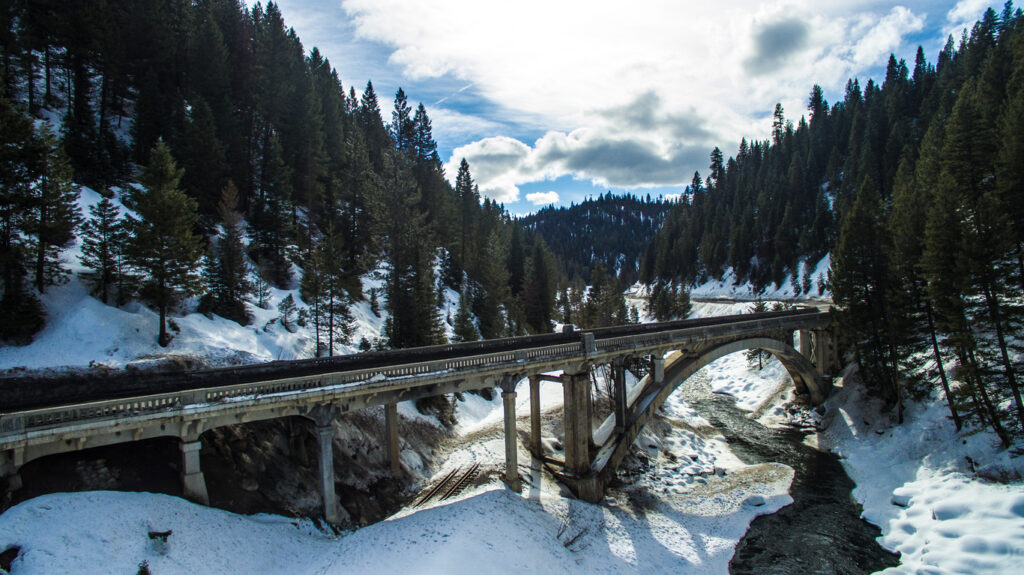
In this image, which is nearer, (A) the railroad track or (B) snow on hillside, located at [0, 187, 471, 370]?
(B) snow on hillside, located at [0, 187, 471, 370]

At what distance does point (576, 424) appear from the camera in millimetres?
24906

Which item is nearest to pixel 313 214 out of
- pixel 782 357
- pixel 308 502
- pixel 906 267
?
pixel 308 502

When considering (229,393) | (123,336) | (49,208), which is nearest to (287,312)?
(123,336)

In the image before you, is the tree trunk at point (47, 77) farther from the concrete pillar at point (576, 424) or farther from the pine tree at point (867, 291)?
the pine tree at point (867, 291)

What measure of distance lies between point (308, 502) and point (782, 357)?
38.7 metres

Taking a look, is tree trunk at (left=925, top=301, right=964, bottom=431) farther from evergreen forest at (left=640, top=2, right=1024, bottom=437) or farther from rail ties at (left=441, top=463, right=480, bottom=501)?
rail ties at (left=441, top=463, right=480, bottom=501)

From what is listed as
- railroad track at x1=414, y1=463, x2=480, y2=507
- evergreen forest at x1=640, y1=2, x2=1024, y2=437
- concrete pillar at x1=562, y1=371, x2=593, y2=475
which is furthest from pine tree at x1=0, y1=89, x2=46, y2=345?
evergreen forest at x1=640, y1=2, x2=1024, y2=437

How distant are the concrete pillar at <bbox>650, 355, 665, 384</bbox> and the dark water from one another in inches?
353

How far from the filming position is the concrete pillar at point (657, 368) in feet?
98.8

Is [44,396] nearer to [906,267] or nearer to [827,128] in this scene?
[906,267]

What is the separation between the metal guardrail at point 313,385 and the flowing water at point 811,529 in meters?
11.2

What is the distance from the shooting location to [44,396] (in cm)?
1708

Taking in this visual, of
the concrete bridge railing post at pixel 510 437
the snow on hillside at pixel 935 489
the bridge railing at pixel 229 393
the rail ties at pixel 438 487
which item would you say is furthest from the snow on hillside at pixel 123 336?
the snow on hillside at pixel 935 489

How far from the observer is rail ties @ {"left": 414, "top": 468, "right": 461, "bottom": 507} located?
68.2 ft
